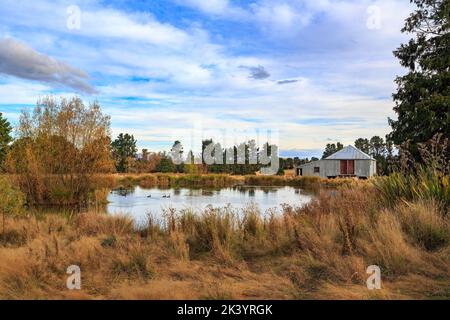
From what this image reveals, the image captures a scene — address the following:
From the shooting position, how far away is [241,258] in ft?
20.4

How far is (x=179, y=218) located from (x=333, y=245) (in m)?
3.40

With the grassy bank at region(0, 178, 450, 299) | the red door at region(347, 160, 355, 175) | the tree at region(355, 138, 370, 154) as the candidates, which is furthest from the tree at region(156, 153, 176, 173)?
the grassy bank at region(0, 178, 450, 299)

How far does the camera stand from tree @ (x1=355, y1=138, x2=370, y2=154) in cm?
8456

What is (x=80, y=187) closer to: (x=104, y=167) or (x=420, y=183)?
(x=104, y=167)

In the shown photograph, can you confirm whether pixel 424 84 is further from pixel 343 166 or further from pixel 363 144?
pixel 363 144

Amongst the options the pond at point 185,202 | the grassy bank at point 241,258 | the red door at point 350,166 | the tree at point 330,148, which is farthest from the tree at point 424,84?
the tree at point 330,148

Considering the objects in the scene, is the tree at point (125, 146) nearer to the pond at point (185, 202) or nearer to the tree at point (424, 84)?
the pond at point (185, 202)

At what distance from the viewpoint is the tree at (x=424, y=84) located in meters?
16.8

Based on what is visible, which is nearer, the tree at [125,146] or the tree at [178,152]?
the tree at [125,146]

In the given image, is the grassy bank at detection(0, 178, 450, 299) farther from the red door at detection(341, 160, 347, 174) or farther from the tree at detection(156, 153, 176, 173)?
the tree at detection(156, 153, 176, 173)

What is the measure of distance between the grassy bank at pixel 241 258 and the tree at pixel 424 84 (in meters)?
9.99

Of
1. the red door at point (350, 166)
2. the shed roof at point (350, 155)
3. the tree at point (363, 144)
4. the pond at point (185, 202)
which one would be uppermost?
the tree at point (363, 144)

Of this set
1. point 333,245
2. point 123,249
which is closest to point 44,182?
point 123,249

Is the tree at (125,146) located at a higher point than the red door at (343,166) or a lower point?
higher
